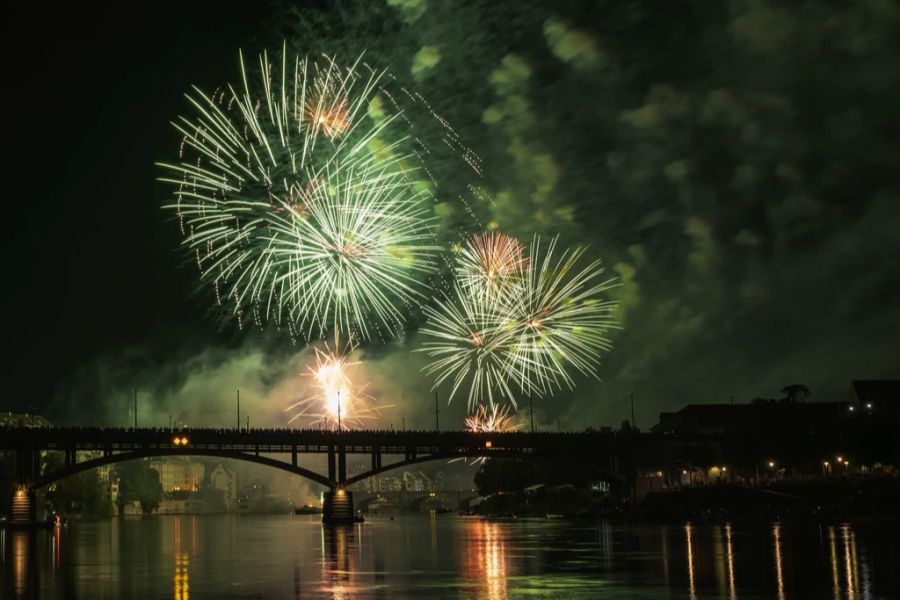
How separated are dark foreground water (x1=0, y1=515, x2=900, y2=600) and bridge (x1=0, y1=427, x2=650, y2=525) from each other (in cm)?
6431

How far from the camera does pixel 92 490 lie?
180 meters

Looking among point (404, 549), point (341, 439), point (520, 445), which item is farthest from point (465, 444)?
point (404, 549)

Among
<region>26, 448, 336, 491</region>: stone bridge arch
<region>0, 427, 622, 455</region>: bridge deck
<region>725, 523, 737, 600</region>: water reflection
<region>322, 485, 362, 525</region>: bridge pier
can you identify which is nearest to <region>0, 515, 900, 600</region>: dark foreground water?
<region>725, 523, 737, 600</region>: water reflection

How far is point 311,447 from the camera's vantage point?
149 m

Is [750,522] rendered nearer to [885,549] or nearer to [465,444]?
[885,549]

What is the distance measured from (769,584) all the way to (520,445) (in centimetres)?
11873

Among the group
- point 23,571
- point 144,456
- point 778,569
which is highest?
point 144,456

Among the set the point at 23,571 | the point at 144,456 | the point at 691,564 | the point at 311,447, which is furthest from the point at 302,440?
the point at 691,564

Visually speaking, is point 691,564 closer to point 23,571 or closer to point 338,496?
point 23,571

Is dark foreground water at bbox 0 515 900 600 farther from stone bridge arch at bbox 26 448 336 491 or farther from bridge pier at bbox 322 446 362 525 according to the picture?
bridge pier at bbox 322 446 362 525

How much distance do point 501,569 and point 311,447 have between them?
10546 cm

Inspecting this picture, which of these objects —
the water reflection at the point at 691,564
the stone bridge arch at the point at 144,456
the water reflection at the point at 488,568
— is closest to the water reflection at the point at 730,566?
the water reflection at the point at 691,564

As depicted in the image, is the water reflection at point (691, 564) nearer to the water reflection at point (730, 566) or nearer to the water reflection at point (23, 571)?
the water reflection at point (730, 566)

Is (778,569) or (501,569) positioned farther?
(501,569)
